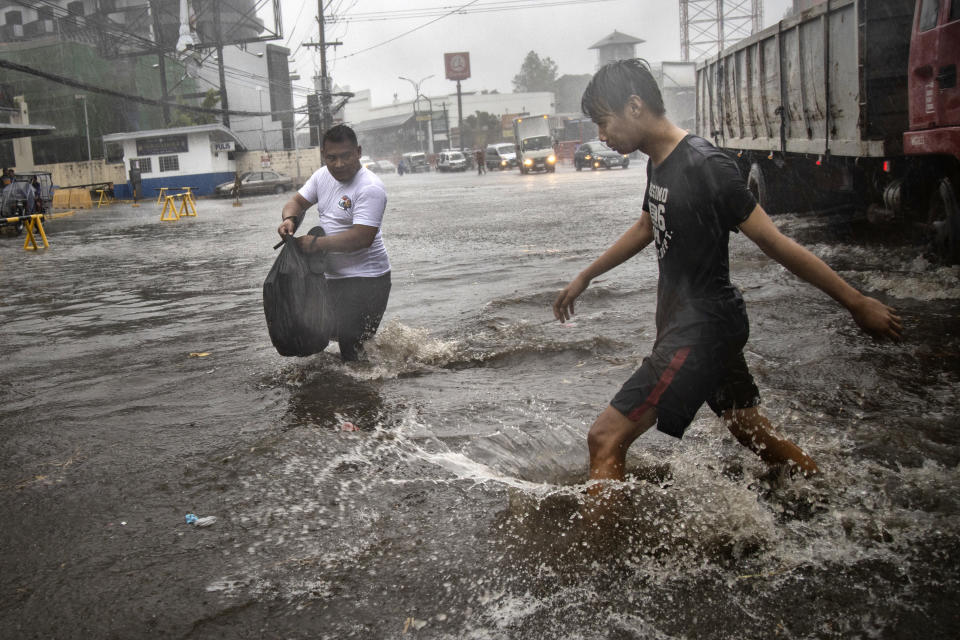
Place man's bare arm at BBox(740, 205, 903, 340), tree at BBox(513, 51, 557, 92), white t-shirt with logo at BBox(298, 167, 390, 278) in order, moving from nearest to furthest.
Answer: man's bare arm at BBox(740, 205, 903, 340) < white t-shirt with logo at BBox(298, 167, 390, 278) < tree at BBox(513, 51, 557, 92)

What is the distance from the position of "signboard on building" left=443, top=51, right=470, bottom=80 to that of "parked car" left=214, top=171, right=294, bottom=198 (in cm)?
6630

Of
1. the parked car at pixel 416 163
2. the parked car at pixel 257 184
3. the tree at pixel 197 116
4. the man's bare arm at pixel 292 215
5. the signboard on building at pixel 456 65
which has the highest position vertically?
the signboard on building at pixel 456 65

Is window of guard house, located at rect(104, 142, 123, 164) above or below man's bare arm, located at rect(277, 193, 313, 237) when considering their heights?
above

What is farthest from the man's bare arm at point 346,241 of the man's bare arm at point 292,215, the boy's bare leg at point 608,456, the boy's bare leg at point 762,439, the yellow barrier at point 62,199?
the yellow barrier at point 62,199

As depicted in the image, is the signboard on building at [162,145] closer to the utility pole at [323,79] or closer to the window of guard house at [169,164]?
the window of guard house at [169,164]

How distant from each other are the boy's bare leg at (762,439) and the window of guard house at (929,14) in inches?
205

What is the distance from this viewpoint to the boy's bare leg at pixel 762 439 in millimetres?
2975

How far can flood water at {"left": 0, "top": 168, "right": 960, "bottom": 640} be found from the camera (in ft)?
8.39

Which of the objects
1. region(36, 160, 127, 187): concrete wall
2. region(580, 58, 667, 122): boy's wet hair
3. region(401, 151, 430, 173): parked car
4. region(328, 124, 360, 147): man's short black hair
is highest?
region(401, 151, 430, 173): parked car

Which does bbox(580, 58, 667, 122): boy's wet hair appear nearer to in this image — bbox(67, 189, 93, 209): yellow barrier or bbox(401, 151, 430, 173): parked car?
bbox(67, 189, 93, 209): yellow barrier

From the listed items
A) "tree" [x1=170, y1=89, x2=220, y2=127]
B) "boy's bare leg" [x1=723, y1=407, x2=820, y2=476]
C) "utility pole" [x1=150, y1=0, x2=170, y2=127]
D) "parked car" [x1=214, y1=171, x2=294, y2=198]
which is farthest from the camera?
"tree" [x1=170, y1=89, x2=220, y2=127]

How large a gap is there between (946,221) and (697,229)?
5.40m

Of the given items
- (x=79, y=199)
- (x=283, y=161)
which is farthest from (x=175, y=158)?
(x=79, y=199)

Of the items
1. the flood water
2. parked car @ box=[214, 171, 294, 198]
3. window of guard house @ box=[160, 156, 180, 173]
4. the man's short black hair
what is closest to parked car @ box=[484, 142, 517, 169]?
parked car @ box=[214, 171, 294, 198]
